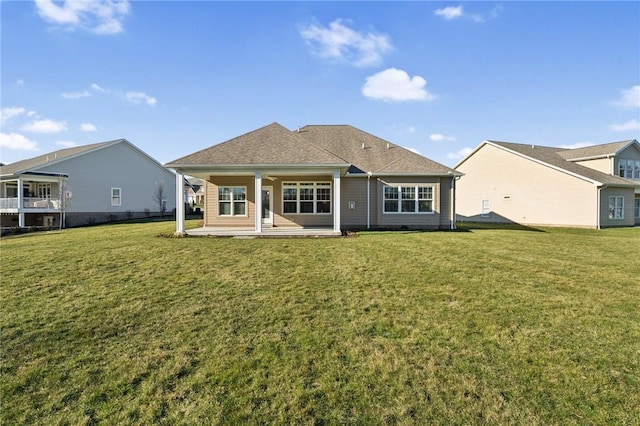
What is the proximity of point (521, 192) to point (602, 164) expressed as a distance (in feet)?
21.8

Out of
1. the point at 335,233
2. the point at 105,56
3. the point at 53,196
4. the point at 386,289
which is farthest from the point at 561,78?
the point at 53,196

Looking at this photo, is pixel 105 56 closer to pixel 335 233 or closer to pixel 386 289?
pixel 335 233

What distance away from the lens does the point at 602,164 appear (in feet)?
76.0

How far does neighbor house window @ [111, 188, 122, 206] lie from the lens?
87.0 ft

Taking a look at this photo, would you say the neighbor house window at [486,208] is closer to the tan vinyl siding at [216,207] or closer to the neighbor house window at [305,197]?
the neighbor house window at [305,197]

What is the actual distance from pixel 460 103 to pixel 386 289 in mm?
15929

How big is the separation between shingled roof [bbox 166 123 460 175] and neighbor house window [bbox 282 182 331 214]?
1.91 metres

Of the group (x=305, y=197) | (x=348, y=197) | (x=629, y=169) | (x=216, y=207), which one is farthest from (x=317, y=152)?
(x=629, y=169)

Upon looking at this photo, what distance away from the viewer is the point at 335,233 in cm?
1341

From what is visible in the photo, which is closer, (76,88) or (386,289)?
(386,289)

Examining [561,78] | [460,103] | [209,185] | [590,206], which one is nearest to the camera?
[561,78]

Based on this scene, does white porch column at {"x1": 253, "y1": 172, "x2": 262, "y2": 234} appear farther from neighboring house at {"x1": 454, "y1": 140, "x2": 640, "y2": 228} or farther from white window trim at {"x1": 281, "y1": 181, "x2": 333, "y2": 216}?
neighboring house at {"x1": 454, "y1": 140, "x2": 640, "y2": 228}

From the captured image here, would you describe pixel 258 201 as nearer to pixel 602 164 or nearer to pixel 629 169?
pixel 602 164

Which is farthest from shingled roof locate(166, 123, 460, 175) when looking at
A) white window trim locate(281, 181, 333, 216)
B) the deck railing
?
the deck railing
